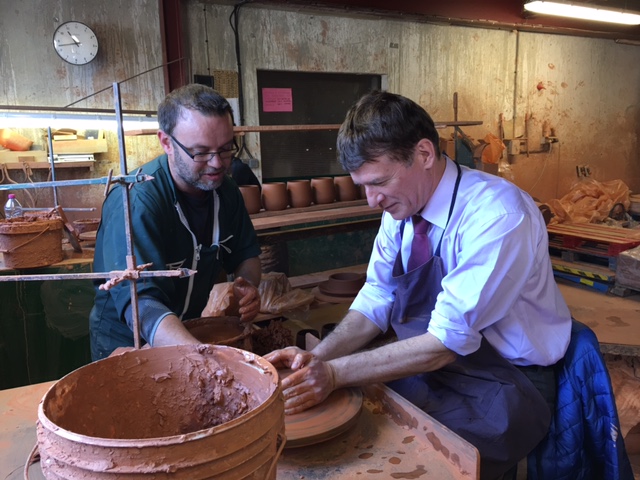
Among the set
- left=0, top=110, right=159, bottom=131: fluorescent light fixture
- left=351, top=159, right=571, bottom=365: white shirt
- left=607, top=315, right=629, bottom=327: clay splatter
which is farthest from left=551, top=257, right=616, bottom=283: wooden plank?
left=0, top=110, right=159, bottom=131: fluorescent light fixture

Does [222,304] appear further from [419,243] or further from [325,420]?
[325,420]

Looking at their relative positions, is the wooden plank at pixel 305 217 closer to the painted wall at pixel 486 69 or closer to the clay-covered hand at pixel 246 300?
the painted wall at pixel 486 69

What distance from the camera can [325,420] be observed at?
1.40 meters

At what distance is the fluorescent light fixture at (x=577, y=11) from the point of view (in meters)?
5.75

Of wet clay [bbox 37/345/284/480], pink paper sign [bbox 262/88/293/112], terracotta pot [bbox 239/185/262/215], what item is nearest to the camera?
wet clay [bbox 37/345/284/480]

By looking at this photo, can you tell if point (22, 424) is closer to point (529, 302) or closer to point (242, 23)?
point (529, 302)

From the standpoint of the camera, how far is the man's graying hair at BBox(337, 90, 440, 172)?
1.70 meters

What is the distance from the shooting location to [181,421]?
1.22m

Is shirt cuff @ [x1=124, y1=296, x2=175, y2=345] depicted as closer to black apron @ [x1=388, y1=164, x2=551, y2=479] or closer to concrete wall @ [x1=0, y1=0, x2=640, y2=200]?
black apron @ [x1=388, y1=164, x2=551, y2=479]

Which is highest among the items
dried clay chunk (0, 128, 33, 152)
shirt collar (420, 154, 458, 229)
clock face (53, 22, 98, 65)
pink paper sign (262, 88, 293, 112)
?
clock face (53, 22, 98, 65)

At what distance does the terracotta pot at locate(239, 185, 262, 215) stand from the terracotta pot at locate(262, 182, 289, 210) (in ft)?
0.40

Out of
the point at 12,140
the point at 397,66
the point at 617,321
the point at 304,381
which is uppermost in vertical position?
the point at 397,66

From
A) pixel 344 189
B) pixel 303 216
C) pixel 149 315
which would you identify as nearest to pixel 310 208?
pixel 303 216

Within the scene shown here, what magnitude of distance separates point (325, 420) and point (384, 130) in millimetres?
921
